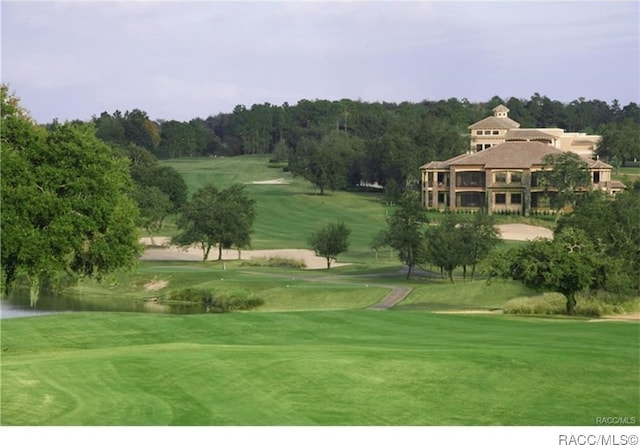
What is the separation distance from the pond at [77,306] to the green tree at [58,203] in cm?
1946

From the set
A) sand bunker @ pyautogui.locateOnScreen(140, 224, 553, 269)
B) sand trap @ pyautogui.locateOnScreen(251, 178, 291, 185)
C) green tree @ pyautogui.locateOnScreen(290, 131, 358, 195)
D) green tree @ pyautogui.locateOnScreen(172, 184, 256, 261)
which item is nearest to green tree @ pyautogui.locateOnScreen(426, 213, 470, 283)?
sand bunker @ pyautogui.locateOnScreen(140, 224, 553, 269)

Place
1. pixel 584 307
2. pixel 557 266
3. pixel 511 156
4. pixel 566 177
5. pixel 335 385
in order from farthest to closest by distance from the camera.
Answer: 1. pixel 511 156
2. pixel 566 177
3. pixel 584 307
4. pixel 557 266
5. pixel 335 385

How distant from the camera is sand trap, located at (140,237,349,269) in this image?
278 feet

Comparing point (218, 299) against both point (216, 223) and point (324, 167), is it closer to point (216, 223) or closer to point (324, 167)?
point (216, 223)

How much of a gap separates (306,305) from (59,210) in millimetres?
25314

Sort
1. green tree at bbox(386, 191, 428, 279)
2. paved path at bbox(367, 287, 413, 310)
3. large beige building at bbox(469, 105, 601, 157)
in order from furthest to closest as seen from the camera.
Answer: large beige building at bbox(469, 105, 601, 157), green tree at bbox(386, 191, 428, 279), paved path at bbox(367, 287, 413, 310)

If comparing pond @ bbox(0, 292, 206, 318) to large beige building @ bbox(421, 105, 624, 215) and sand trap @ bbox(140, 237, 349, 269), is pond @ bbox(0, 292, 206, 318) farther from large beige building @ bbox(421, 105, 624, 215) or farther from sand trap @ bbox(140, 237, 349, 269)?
large beige building @ bbox(421, 105, 624, 215)

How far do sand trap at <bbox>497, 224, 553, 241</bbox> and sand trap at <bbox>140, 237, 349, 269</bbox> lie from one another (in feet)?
70.8

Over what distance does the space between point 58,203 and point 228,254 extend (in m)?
55.9

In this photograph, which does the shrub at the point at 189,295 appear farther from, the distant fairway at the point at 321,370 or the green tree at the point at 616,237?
the green tree at the point at 616,237

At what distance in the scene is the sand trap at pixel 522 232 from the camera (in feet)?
324

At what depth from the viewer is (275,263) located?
82.9m

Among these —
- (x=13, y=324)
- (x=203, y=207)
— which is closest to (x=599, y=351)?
(x=13, y=324)

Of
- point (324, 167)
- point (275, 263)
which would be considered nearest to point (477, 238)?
point (275, 263)
